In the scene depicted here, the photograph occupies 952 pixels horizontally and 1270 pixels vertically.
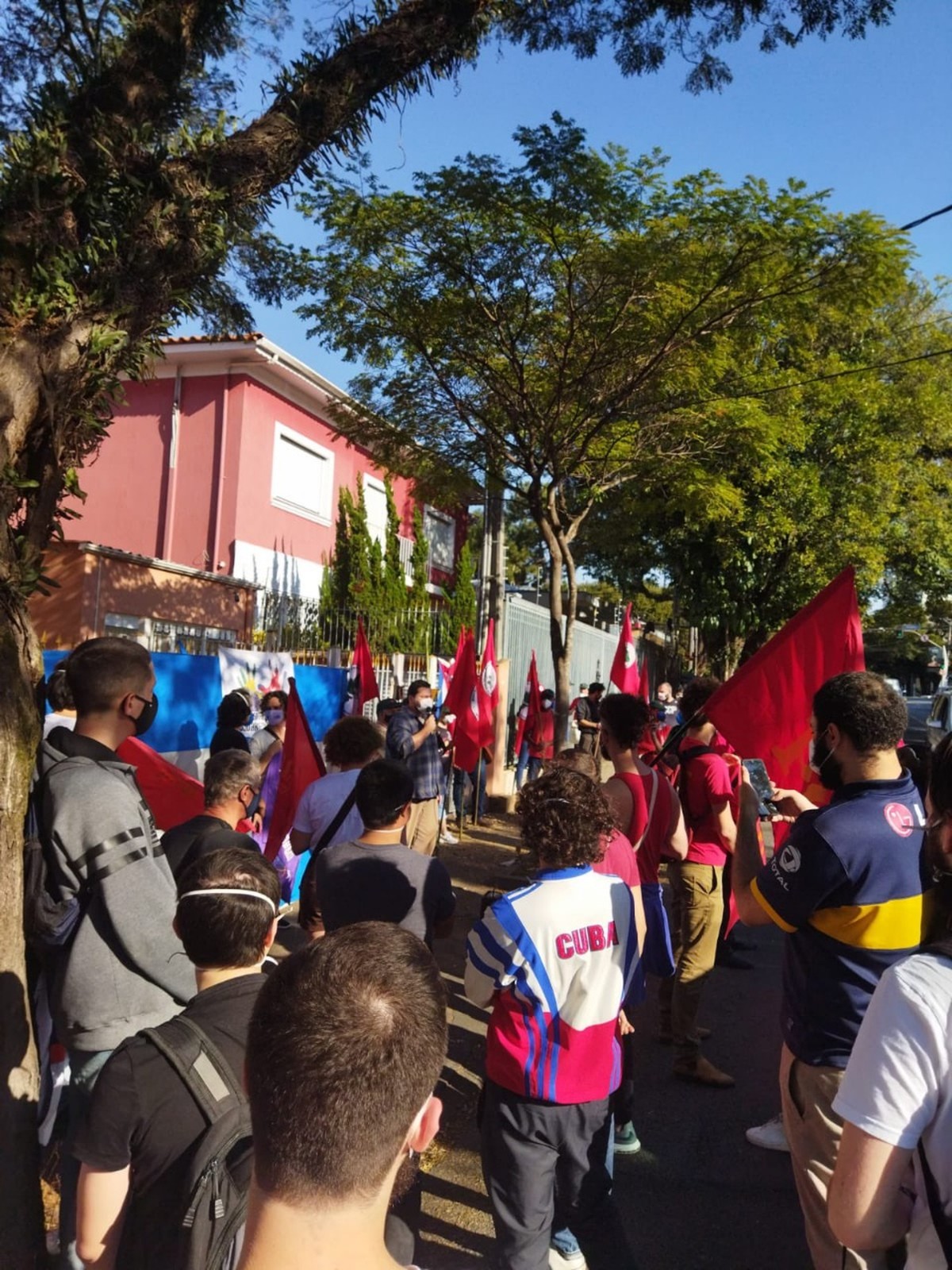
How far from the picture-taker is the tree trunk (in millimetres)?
2680

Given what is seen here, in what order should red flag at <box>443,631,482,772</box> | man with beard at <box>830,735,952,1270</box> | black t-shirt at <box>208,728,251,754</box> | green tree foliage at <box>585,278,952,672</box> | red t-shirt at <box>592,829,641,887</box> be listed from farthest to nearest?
green tree foliage at <box>585,278,952,672</box>
red flag at <box>443,631,482,772</box>
black t-shirt at <box>208,728,251,754</box>
red t-shirt at <box>592,829,641,887</box>
man with beard at <box>830,735,952,1270</box>

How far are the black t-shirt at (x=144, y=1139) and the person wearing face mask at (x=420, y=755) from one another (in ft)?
20.4

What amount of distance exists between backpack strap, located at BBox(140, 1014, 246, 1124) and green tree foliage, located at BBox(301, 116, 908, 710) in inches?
304

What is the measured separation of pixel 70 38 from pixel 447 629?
13.0 meters

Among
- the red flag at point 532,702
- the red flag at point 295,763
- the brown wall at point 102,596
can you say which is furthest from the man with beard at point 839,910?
the red flag at point 532,702

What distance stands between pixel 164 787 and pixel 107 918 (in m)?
2.14

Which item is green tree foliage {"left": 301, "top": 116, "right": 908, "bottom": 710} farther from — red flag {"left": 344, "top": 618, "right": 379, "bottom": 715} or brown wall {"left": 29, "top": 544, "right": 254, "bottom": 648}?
brown wall {"left": 29, "top": 544, "right": 254, "bottom": 648}

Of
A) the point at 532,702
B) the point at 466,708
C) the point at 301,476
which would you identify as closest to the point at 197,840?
the point at 466,708

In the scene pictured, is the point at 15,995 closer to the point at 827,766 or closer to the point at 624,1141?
the point at 827,766

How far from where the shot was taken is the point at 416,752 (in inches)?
349

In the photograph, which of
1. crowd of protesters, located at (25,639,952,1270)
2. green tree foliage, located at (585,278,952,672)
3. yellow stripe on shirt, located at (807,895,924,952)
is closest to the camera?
crowd of protesters, located at (25,639,952,1270)

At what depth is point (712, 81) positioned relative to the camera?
18.1 ft

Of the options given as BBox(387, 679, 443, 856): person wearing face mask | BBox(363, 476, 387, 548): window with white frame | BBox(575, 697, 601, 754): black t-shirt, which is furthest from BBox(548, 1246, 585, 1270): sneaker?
BBox(363, 476, 387, 548): window with white frame

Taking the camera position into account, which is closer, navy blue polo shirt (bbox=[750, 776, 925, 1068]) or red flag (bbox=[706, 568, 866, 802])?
navy blue polo shirt (bbox=[750, 776, 925, 1068])
